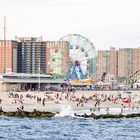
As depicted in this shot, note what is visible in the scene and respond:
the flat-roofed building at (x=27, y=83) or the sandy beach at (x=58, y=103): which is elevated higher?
the flat-roofed building at (x=27, y=83)

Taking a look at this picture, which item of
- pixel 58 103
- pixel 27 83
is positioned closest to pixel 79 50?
pixel 27 83

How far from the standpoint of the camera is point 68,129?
62781mm

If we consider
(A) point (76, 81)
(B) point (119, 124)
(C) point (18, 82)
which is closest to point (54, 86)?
(C) point (18, 82)

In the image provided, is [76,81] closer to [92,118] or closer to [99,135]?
[92,118]

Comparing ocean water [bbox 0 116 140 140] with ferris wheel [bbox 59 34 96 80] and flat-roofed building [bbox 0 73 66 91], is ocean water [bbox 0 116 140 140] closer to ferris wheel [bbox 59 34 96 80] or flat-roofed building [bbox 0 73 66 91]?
flat-roofed building [bbox 0 73 66 91]

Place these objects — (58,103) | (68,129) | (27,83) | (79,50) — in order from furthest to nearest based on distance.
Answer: (79,50)
(27,83)
(58,103)
(68,129)

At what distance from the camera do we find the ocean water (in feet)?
183

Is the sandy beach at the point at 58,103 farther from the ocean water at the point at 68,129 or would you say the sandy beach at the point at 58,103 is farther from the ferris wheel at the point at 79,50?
the ferris wheel at the point at 79,50

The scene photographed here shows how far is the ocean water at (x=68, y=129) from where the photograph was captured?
5572 centimetres

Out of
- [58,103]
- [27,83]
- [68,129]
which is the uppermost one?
[27,83]

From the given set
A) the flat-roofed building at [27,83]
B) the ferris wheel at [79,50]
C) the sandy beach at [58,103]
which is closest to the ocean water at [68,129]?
the sandy beach at [58,103]

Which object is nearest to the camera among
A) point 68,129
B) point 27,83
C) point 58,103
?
point 68,129

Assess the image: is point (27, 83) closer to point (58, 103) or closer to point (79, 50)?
point (79, 50)

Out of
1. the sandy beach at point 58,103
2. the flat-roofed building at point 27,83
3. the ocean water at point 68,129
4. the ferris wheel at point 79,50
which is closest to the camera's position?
the ocean water at point 68,129
